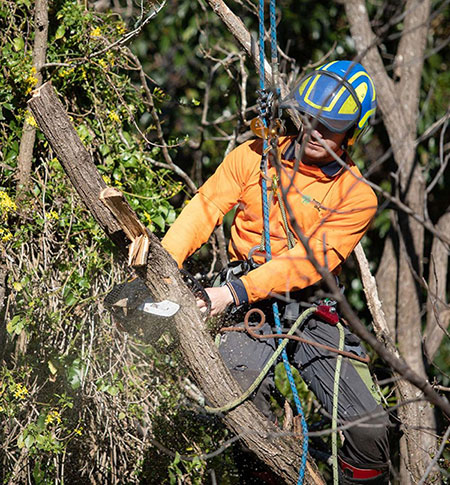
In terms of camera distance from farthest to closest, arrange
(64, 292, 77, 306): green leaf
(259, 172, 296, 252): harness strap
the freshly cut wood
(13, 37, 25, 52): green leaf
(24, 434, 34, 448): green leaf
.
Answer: (13, 37, 25, 52): green leaf, (64, 292, 77, 306): green leaf, (24, 434, 34, 448): green leaf, (259, 172, 296, 252): harness strap, the freshly cut wood

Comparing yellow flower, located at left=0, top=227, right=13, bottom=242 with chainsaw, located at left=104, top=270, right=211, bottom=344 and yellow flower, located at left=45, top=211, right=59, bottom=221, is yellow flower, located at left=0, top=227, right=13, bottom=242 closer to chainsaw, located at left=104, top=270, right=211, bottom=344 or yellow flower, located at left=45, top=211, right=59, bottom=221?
yellow flower, located at left=45, top=211, right=59, bottom=221

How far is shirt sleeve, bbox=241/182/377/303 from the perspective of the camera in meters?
3.20

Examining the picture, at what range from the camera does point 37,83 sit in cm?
391

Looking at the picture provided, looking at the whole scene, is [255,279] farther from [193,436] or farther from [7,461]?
[7,461]

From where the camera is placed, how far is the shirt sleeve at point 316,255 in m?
3.20

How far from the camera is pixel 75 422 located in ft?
12.8

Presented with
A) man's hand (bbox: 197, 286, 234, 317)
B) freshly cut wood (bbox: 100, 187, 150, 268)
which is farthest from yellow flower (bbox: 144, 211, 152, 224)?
freshly cut wood (bbox: 100, 187, 150, 268)

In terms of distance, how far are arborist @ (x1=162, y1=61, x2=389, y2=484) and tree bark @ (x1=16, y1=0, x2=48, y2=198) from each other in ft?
3.41

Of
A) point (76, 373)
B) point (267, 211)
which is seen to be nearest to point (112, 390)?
point (76, 373)

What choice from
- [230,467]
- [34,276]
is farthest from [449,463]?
[34,276]

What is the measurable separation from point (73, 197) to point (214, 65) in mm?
2467

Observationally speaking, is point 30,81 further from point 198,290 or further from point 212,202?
point 198,290

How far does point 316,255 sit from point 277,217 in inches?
11.6

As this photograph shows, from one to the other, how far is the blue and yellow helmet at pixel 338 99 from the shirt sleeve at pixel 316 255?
0.33 metres
